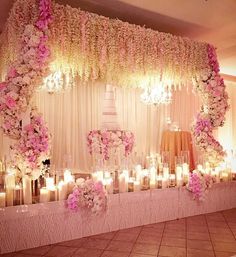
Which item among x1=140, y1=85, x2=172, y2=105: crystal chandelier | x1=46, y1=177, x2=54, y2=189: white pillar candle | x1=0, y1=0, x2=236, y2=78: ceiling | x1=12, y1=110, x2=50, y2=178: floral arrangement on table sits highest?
x1=0, y1=0, x2=236, y2=78: ceiling

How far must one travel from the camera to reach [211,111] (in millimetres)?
4398

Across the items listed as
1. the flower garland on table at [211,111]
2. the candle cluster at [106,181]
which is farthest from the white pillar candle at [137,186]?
the flower garland on table at [211,111]

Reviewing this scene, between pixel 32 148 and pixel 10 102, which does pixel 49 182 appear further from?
pixel 10 102

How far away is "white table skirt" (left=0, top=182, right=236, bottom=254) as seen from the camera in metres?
2.82

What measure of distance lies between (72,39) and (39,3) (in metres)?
0.50

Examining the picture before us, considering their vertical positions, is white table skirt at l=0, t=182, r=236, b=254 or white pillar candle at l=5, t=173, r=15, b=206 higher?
white pillar candle at l=5, t=173, r=15, b=206

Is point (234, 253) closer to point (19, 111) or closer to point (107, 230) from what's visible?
point (107, 230)

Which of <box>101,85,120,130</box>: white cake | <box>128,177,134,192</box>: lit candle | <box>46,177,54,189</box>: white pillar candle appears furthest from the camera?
<box>101,85,120,130</box>: white cake

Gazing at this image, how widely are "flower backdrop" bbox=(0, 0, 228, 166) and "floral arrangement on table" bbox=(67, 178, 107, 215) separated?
82 centimetres

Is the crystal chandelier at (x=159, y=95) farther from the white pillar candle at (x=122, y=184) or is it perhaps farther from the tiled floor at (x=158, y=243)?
the tiled floor at (x=158, y=243)

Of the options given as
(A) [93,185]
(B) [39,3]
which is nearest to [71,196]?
(A) [93,185]

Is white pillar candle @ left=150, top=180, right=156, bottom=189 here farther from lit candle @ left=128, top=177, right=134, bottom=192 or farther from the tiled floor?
the tiled floor

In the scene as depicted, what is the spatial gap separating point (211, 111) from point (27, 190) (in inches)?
107

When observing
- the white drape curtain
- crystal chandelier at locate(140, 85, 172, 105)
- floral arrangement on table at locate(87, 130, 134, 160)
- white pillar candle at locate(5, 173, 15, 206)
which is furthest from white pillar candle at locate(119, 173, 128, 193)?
the white drape curtain
